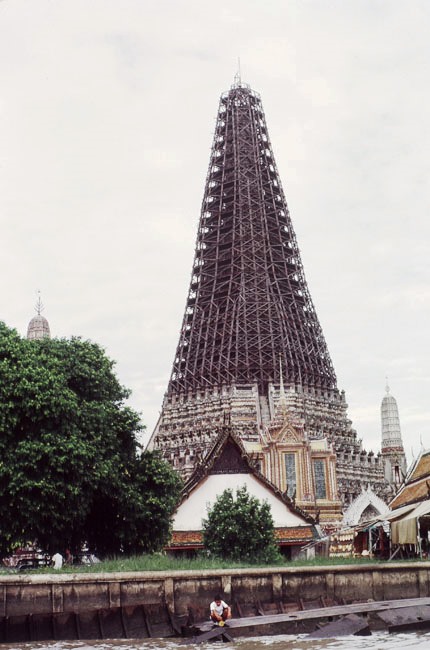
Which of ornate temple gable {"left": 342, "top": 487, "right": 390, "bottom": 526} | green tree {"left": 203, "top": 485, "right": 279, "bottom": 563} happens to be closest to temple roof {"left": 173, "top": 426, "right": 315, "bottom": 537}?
green tree {"left": 203, "top": 485, "right": 279, "bottom": 563}

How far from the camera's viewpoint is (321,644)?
21094mm

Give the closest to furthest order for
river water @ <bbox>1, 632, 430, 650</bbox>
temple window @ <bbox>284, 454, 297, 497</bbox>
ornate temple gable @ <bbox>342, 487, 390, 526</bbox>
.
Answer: river water @ <bbox>1, 632, 430, 650</bbox> < ornate temple gable @ <bbox>342, 487, 390, 526</bbox> < temple window @ <bbox>284, 454, 297, 497</bbox>

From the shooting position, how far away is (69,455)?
30047 mm

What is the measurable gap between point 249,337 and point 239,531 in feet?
155

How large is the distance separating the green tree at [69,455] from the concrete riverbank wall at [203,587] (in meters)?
6.11

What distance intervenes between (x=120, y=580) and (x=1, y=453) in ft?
26.8

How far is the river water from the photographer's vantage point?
67.7 ft

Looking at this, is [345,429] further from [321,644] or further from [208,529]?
[321,644]

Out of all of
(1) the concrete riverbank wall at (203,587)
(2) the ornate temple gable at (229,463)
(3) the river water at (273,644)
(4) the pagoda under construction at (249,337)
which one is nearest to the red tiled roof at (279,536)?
(2) the ornate temple gable at (229,463)

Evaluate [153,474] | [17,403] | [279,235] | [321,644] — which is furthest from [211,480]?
[279,235]

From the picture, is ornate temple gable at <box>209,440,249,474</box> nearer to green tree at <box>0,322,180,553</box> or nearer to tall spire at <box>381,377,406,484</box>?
green tree at <box>0,322,180,553</box>

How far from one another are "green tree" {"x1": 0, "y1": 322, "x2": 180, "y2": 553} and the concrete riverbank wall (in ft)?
20.1

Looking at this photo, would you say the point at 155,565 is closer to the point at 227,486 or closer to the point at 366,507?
the point at 227,486

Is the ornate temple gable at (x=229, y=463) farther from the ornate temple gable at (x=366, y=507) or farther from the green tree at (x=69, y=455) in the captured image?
the ornate temple gable at (x=366, y=507)
